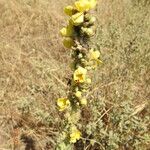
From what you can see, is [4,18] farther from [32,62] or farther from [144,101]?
[144,101]

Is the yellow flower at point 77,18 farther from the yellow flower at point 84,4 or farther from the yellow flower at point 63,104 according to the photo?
the yellow flower at point 63,104

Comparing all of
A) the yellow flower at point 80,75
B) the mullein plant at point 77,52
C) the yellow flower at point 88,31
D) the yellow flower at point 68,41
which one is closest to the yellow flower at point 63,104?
the mullein plant at point 77,52

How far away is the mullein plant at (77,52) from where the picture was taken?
2209 mm

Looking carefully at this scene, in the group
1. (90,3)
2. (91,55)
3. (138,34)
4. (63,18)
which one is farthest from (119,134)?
(63,18)

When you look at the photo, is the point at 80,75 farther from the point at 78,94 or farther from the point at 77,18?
the point at 77,18

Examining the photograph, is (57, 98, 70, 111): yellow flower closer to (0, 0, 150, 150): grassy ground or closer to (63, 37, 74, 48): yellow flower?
(63, 37, 74, 48): yellow flower

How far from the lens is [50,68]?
3.78 m

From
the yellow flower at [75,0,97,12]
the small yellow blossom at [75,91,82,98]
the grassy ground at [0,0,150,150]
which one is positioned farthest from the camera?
the grassy ground at [0,0,150,150]

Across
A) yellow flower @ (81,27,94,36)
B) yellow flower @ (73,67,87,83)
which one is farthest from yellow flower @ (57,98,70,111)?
yellow flower @ (81,27,94,36)

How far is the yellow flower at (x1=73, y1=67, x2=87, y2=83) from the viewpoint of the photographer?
7.75 ft

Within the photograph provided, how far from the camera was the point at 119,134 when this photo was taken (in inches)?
121

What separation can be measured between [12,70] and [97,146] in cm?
121

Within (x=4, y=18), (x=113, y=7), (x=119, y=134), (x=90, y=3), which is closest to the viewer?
(x=90, y=3)

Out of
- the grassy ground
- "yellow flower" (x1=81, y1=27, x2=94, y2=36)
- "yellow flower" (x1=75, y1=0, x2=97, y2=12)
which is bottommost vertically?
the grassy ground
